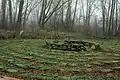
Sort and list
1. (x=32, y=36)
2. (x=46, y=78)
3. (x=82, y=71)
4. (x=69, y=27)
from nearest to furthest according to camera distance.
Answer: (x=46, y=78) < (x=82, y=71) < (x=32, y=36) < (x=69, y=27)

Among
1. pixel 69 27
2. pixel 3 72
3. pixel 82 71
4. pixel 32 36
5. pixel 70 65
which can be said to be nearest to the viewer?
pixel 3 72

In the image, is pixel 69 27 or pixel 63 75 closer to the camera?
pixel 63 75

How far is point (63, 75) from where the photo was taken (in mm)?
6328

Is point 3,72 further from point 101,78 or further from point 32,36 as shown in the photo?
point 32,36

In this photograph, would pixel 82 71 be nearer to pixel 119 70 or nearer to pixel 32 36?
pixel 119 70

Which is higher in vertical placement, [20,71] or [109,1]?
[109,1]

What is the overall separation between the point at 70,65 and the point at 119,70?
6.41ft

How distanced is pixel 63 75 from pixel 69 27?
24.1 m

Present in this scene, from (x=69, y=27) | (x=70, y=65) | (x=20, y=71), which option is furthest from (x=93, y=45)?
(x=69, y=27)

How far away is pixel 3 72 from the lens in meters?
6.30

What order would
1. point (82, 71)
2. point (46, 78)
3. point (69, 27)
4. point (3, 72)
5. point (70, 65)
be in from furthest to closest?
point (69, 27), point (70, 65), point (82, 71), point (3, 72), point (46, 78)

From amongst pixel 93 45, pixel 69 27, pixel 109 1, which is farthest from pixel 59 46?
pixel 109 1

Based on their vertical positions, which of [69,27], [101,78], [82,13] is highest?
[82,13]

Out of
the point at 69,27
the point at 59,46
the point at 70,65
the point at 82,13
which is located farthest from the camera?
the point at 82,13
